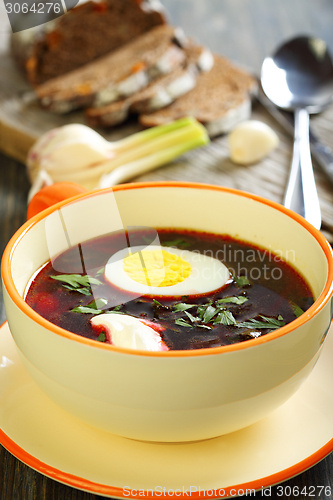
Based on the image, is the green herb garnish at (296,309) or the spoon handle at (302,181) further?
the spoon handle at (302,181)

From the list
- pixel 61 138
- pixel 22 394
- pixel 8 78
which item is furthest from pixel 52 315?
pixel 8 78

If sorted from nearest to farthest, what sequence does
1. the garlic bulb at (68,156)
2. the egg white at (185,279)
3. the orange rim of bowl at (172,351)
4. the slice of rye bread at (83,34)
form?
the orange rim of bowl at (172,351)
the egg white at (185,279)
the garlic bulb at (68,156)
the slice of rye bread at (83,34)

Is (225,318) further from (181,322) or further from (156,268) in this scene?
(156,268)

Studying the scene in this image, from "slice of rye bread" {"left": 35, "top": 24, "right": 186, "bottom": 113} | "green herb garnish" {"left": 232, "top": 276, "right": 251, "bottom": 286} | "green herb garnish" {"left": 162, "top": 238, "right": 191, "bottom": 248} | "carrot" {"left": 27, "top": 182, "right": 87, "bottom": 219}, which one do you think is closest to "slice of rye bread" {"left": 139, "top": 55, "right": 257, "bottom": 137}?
"slice of rye bread" {"left": 35, "top": 24, "right": 186, "bottom": 113}

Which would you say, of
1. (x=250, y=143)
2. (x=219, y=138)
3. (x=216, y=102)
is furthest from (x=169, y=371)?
(x=216, y=102)

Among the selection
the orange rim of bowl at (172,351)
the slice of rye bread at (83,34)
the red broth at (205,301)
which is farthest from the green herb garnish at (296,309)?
the slice of rye bread at (83,34)

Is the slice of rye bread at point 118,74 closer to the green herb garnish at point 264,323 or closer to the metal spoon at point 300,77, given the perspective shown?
the metal spoon at point 300,77
